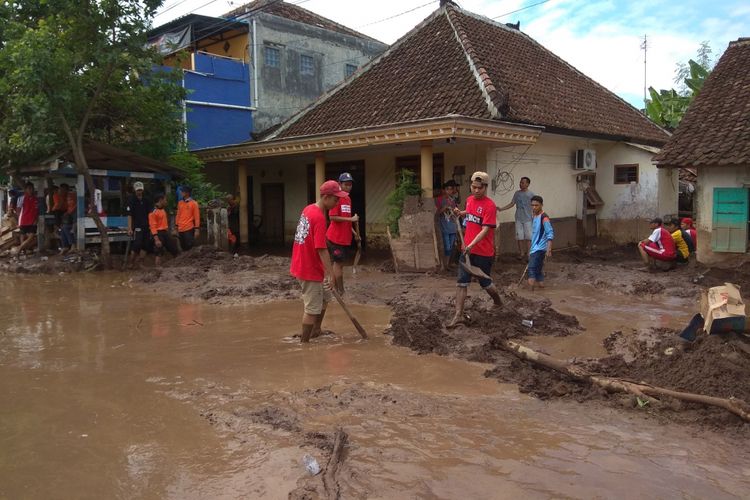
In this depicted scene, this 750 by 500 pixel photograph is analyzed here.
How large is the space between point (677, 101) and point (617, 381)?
1991 cm

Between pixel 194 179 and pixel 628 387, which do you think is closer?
pixel 628 387

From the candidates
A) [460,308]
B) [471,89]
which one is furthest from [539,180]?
[460,308]

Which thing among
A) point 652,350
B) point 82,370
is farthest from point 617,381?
point 82,370

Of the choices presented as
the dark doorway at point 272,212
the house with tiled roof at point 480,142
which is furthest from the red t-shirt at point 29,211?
the dark doorway at point 272,212

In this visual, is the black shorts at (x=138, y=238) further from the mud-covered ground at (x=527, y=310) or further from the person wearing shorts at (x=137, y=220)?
the mud-covered ground at (x=527, y=310)

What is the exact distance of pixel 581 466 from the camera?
342 cm

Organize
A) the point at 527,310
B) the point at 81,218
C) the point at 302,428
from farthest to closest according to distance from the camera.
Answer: the point at 81,218 → the point at 527,310 → the point at 302,428

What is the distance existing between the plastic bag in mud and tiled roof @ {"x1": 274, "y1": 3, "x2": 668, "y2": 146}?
789 cm

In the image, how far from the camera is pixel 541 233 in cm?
909

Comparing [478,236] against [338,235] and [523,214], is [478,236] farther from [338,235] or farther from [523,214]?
[523,214]

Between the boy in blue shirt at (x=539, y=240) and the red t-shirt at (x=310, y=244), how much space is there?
4.28 meters

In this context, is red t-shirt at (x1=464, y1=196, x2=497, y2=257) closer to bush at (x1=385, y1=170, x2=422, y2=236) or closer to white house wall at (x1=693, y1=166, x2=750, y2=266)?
bush at (x1=385, y1=170, x2=422, y2=236)

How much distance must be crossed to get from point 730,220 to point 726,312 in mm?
7818

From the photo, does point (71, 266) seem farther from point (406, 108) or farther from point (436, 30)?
point (436, 30)
